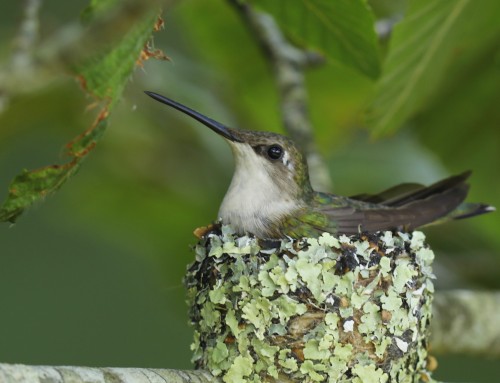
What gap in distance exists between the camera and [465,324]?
3828 mm

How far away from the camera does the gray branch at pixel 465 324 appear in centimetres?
379

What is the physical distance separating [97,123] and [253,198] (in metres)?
1.22

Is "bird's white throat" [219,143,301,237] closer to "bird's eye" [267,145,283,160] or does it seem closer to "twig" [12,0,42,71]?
"bird's eye" [267,145,283,160]

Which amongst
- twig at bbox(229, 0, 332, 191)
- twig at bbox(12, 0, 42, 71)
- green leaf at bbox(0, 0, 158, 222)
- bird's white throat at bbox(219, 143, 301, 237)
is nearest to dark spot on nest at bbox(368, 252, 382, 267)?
bird's white throat at bbox(219, 143, 301, 237)

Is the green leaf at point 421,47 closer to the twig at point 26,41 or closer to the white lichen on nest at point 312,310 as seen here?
the white lichen on nest at point 312,310

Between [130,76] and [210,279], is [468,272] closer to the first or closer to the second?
[210,279]

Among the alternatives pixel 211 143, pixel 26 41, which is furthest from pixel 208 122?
pixel 211 143

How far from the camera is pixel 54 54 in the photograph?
1.98m

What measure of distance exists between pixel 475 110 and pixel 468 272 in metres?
1.01

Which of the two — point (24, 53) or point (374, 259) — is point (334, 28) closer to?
point (374, 259)

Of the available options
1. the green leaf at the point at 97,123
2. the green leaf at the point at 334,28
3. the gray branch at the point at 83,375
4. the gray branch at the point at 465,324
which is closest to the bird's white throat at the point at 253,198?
the green leaf at the point at 334,28

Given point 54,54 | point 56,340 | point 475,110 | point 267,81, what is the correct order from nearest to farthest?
point 54,54
point 475,110
point 267,81
point 56,340

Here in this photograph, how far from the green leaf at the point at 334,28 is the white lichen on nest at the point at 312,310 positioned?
64 centimetres

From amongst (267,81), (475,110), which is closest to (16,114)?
(267,81)
